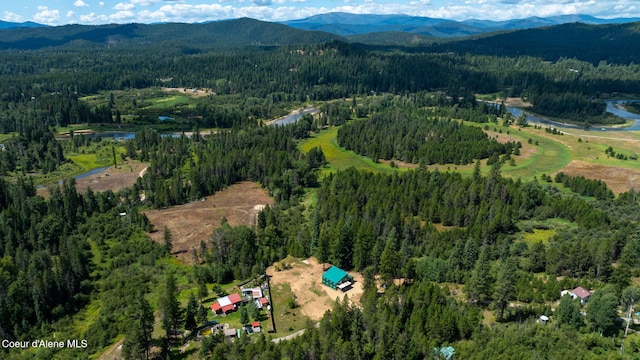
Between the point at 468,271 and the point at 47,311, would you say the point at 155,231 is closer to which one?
the point at 47,311

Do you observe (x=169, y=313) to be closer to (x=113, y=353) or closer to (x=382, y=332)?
(x=113, y=353)

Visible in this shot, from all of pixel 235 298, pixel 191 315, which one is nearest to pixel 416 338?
pixel 235 298

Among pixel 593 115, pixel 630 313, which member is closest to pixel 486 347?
pixel 630 313

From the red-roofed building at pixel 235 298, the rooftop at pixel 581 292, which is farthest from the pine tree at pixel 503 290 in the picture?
the red-roofed building at pixel 235 298

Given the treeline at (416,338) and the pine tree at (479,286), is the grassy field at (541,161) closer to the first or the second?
the pine tree at (479,286)

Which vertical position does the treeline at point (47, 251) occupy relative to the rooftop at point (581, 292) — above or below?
below

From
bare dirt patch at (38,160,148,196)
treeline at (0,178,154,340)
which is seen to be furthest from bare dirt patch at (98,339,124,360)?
bare dirt patch at (38,160,148,196)

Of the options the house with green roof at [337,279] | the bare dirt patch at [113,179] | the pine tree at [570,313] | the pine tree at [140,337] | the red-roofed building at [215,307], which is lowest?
the bare dirt patch at [113,179]
